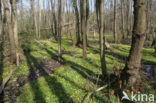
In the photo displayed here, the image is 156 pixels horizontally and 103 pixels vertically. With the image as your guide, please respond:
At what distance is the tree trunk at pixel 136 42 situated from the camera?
14.1 feet

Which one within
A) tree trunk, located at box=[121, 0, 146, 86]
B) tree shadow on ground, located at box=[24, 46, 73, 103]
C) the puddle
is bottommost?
tree shadow on ground, located at box=[24, 46, 73, 103]

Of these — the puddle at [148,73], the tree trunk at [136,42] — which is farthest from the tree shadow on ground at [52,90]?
the puddle at [148,73]

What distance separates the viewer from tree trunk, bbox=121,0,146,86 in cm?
430

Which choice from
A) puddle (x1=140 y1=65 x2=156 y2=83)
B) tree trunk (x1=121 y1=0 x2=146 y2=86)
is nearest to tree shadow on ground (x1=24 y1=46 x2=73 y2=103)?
tree trunk (x1=121 y1=0 x2=146 y2=86)

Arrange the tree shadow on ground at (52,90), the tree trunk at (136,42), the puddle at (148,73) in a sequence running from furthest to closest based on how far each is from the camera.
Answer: the puddle at (148,73), the tree shadow on ground at (52,90), the tree trunk at (136,42)

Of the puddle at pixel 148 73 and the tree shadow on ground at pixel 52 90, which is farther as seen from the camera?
the puddle at pixel 148 73

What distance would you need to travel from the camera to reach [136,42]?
4.54m

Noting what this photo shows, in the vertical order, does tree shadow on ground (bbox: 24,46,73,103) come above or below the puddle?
below

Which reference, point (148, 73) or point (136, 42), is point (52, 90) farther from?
point (148, 73)

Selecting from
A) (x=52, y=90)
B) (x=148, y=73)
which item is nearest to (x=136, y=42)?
(x=52, y=90)

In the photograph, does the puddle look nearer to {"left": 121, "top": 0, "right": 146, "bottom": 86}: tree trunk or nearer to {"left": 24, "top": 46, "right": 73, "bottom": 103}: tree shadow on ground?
{"left": 121, "top": 0, "right": 146, "bottom": 86}: tree trunk

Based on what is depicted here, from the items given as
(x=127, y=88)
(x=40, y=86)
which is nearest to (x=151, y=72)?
(x=127, y=88)

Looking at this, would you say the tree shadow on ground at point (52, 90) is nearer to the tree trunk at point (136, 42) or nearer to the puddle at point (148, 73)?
the tree trunk at point (136, 42)

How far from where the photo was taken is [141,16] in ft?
14.1
